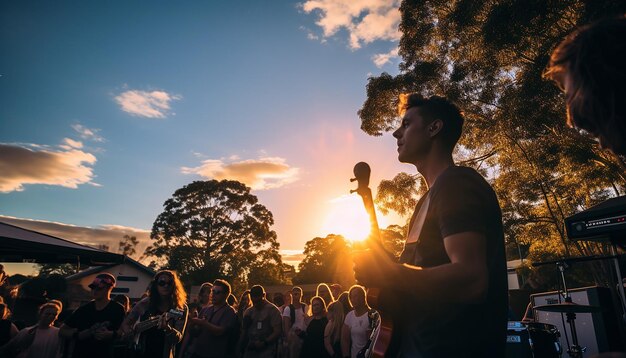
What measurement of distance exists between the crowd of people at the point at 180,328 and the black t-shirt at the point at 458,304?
13.7 feet

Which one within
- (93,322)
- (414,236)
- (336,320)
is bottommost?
(336,320)

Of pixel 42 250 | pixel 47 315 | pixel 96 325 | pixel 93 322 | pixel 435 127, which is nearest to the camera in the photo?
pixel 435 127

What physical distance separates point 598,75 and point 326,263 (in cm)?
5336

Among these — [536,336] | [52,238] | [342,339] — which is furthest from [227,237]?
[536,336]

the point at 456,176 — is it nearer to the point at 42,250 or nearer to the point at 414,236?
the point at 414,236

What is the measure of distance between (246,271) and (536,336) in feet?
103

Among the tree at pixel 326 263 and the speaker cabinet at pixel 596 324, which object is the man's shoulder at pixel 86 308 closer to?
the speaker cabinet at pixel 596 324

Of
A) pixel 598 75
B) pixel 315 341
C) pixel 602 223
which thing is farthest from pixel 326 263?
pixel 598 75

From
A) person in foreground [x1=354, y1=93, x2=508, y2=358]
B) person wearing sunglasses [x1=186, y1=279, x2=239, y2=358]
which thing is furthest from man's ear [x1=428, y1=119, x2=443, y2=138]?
person wearing sunglasses [x1=186, y1=279, x2=239, y2=358]

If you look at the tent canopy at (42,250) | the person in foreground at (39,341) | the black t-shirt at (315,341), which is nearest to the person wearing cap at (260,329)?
the black t-shirt at (315,341)

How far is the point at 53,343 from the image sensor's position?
19.5 feet

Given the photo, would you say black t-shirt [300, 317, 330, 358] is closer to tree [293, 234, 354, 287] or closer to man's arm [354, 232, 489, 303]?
man's arm [354, 232, 489, 303]

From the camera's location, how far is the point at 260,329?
767cm

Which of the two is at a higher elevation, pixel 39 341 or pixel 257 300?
pixel 257 300
